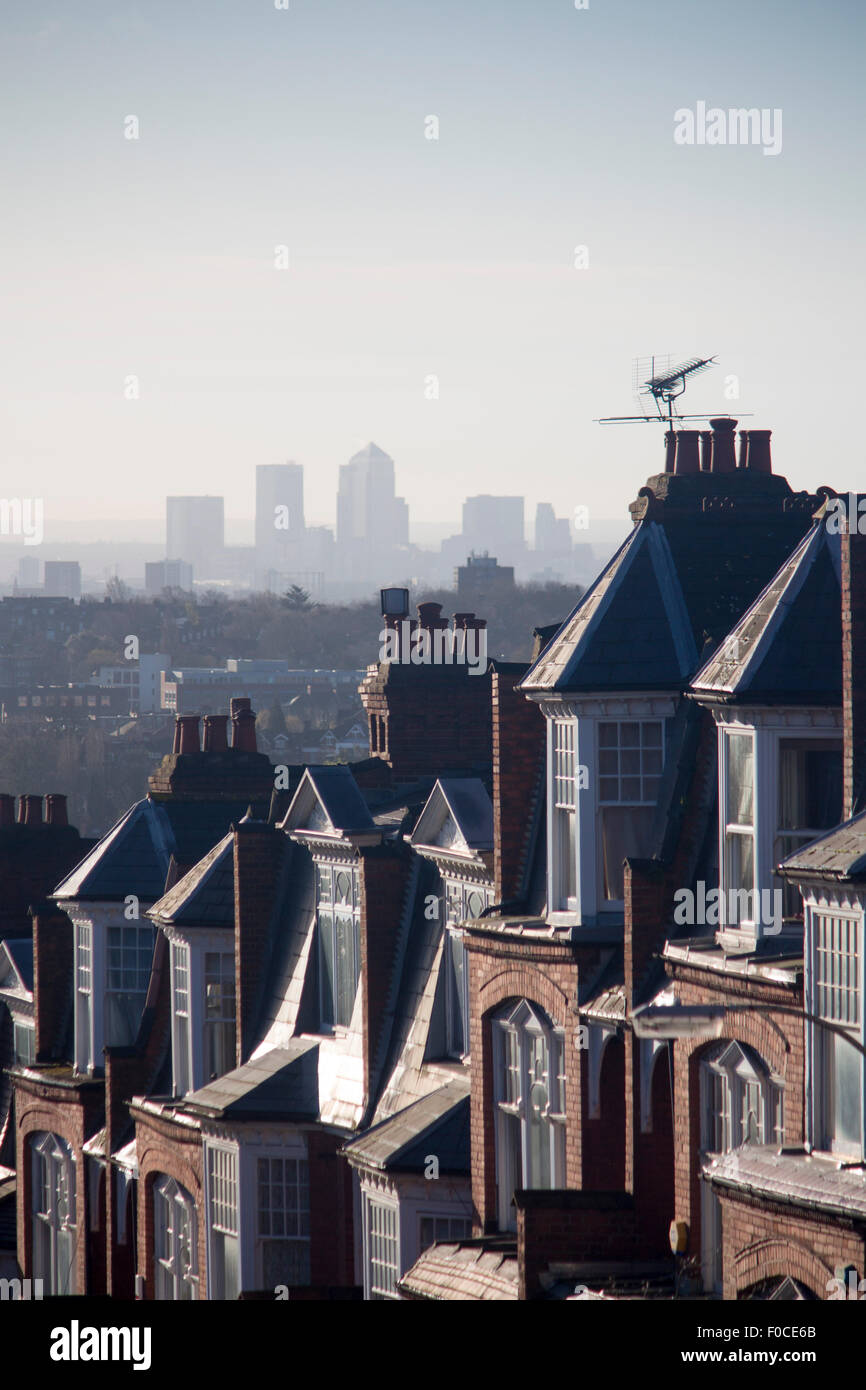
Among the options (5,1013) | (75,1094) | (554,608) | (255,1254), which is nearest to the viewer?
(255,1254)

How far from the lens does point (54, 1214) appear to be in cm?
3756

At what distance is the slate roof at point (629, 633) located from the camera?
24.4m

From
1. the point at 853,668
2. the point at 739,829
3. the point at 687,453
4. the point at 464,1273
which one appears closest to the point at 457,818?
the point at 687,453

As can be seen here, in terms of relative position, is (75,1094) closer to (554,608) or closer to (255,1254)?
(255,1254)

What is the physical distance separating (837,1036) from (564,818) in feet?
20.2

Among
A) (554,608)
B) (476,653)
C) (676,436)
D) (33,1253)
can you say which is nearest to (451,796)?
(676,436)

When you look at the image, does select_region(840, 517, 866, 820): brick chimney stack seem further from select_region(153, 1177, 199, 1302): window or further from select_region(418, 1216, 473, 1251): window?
select_region(153, 1177, 199, 1302): window

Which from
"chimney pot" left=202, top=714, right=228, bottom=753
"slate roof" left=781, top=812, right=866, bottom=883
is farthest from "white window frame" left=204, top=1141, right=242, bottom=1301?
"slate roof" left=781, top=812, right=866, bottom=883

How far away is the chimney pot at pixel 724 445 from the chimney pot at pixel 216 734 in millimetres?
13782

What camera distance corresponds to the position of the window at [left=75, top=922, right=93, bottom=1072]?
36.1 meters

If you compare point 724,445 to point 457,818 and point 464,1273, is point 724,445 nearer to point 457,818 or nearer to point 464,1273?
point 457,818

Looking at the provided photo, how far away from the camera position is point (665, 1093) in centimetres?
2300

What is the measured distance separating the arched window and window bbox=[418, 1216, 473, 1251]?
1126 centimetres

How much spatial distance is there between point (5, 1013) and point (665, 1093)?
20.7 m
